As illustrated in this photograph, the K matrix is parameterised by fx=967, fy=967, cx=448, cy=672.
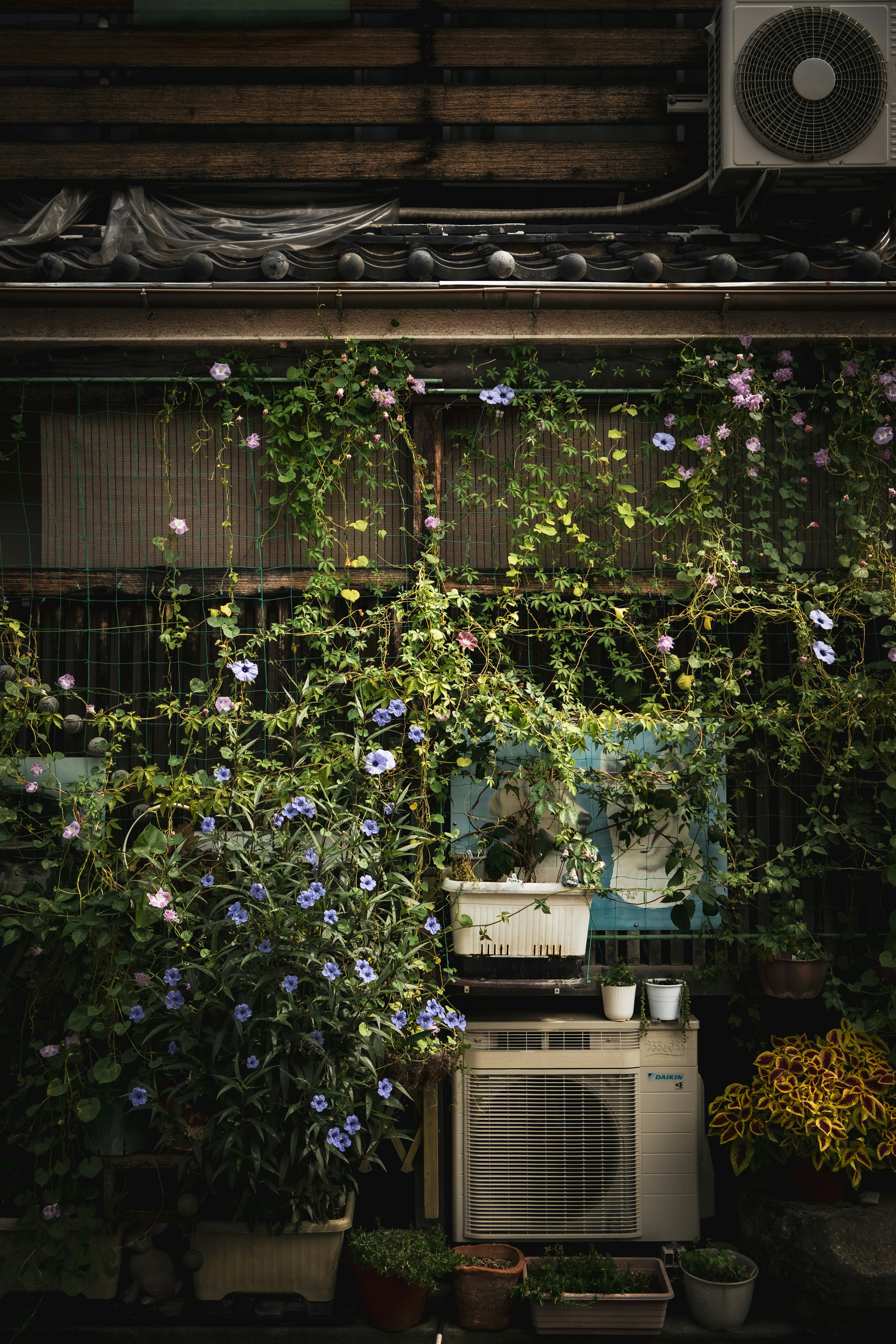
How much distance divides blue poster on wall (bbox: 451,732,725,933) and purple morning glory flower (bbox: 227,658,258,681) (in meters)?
0.93

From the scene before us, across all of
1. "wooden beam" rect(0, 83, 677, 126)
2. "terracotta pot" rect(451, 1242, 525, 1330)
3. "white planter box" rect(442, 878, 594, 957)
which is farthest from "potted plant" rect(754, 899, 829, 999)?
"wooden beam" rect(0, 83, 677, 126)

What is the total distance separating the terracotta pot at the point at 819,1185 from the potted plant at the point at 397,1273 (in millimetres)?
1333

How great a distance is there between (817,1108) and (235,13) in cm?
576

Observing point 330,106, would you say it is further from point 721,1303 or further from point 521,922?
point 721,1303

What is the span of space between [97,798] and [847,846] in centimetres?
307

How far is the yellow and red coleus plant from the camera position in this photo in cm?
354

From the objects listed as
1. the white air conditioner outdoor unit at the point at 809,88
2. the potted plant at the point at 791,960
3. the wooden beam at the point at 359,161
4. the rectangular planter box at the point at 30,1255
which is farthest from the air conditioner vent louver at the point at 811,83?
the rectangular planter box at the point at 30,1255

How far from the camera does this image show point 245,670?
380cm

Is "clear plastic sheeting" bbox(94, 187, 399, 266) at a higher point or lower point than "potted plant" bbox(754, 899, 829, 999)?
higher

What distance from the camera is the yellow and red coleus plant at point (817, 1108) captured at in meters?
3.54

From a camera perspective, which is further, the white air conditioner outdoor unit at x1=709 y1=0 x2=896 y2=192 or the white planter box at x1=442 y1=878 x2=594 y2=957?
the white air conditioner outdoor unit at x1=709 y1=0 x2=896 y2=192

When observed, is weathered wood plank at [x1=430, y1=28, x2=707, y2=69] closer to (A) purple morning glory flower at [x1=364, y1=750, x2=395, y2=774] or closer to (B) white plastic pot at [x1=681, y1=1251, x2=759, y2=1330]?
(A) purple morning glory flower at [x1=364, y1=750, x2=395, y2=774]

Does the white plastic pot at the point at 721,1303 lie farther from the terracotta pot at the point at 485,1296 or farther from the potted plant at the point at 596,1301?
the terracotta pot at the point at 485,1296

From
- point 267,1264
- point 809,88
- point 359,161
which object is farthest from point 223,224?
point 267,1264
